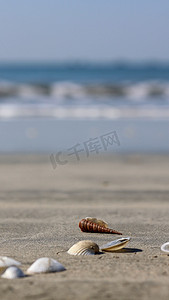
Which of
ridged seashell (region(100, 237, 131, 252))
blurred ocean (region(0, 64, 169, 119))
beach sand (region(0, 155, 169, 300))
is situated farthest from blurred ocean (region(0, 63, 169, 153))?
ridged seashell (region(100, 237, 131, 252))

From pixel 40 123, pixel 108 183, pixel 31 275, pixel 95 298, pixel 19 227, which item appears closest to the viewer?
pixel 95 298

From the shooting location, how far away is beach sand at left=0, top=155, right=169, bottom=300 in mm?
2230

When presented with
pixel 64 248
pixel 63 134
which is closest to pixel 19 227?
pixel 64 248

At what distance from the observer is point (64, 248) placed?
3.00 meters

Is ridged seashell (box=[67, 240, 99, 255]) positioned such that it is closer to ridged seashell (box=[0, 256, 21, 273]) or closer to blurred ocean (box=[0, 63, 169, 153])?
ridged seashell (box=[0, 256, 21, 273])

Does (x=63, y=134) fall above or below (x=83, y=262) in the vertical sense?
above

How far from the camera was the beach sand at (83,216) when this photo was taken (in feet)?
7.32

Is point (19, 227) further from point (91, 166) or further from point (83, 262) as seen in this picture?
point (91, 166)

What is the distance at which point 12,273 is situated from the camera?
232 cm

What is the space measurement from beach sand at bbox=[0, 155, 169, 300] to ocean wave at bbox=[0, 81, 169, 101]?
12870 millimetres

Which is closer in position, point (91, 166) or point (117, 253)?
point (117, 253)

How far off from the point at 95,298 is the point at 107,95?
18968mm

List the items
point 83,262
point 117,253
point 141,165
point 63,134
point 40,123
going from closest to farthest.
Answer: point 83,262, point 117,253, point 141,165, point 63,134, point 40,123

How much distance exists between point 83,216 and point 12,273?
177 centimetres
